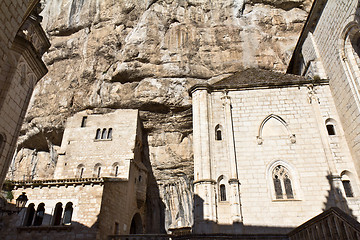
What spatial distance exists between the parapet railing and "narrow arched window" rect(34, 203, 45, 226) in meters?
11.4

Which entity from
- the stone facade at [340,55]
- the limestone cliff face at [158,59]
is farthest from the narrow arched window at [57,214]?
the stone facade at [340,55]

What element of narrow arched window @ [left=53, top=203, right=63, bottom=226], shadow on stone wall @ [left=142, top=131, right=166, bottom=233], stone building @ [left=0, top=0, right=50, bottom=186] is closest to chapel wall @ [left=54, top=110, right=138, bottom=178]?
shadow on stone wall @ [left=142, top=131, right=166, bottom=233]

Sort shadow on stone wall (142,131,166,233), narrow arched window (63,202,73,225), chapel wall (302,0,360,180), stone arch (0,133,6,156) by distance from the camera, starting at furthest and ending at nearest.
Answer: shadow on stone wall (142,131,166,233), narrow arched window (63,202,73,225), chapel wall (302,0,360,180), stone arch (0,133,6,156)

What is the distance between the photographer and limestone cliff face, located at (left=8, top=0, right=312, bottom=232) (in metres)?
18.4

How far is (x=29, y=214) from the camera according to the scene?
42.5 ft

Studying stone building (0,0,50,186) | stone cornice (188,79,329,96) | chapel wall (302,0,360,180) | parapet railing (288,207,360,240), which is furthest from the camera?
stone cornice (188,79,329,96)

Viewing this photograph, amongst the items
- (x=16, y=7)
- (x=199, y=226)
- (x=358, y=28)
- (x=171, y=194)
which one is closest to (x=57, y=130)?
(x=171, y=194)

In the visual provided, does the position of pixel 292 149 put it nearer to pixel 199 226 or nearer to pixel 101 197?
pixel 199 226

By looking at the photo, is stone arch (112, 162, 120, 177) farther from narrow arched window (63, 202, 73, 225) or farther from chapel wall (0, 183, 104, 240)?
narrow arched window (63, 202, 73, 225)

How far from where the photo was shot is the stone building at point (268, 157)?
11398 mm

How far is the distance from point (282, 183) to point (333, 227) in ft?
19.2

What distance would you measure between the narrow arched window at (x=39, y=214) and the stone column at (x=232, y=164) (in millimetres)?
8852

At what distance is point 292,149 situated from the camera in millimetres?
Answer: 12750

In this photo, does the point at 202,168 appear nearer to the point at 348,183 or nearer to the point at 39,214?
the point at 348,183
